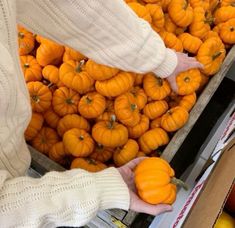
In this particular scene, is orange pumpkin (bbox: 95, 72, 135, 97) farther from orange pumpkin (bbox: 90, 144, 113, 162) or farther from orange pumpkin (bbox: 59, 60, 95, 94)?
orange pumpkin (bbox: 90, 144, 113, 162)

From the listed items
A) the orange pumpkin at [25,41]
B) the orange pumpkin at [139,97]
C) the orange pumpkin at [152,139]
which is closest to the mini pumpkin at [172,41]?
the orange pumpkin at [139,97]

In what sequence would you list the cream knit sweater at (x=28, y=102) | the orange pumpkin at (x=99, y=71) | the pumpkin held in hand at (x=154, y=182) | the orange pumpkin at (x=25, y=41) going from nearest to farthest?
the cream knit sweater at (x=28, y=102) → the pumpkin held in hand at (x=154, y=182) → the orange pumpkin at (x=99, y=71) → the orange pumpkin at (x=25, y=41)

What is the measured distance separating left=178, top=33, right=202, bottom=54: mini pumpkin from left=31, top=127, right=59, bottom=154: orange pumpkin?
26.5 inches

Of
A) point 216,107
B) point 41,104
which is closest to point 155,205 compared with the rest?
point 41,104

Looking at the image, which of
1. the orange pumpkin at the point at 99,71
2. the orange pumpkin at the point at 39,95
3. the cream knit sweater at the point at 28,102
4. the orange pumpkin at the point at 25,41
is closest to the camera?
the cream knit sweater at the point at 28,102

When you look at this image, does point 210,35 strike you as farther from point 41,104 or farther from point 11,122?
point 11,122

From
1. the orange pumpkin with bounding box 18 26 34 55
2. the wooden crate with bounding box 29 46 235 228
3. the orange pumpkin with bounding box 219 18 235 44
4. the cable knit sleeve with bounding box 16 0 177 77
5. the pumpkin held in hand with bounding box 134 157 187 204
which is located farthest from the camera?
the orange pumpkin with bounding box 219 18 235 44

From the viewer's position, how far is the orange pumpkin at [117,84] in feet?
4.39

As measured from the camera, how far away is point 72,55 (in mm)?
1431

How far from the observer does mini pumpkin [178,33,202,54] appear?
5.04ft

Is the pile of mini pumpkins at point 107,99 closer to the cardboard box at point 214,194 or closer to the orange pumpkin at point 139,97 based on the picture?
the orange pumpkin at point 139,97

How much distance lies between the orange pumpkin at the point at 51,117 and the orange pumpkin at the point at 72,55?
0.72 ft

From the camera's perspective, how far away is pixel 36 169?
4.48 feet

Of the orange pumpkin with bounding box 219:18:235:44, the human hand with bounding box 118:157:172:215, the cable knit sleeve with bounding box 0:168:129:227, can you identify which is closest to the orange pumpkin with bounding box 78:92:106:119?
the human hand with bounding box 118:157:172:215
